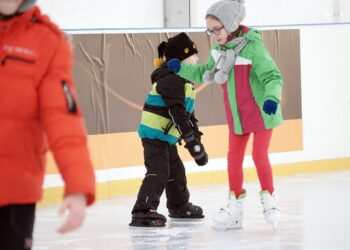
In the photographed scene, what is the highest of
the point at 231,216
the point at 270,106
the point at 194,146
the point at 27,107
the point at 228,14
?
the point at 27,107

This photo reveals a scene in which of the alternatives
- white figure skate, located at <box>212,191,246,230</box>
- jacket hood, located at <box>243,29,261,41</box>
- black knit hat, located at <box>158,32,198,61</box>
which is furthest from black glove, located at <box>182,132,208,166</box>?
jacket hood, located at <box>243,29,261,41</box>

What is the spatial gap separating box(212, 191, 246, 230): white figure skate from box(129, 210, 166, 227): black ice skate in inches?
12.9

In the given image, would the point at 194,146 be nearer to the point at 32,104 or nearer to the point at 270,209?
the point at 270,209

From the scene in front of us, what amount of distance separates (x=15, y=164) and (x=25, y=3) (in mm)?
367

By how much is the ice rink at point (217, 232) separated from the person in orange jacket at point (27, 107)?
2550 millimetres

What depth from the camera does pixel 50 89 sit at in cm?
212

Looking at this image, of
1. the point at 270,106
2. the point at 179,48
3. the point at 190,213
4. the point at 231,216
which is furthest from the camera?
the point at 190,213

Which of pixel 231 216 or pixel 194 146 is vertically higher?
pixel 194 146

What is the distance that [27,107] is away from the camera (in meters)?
2.15

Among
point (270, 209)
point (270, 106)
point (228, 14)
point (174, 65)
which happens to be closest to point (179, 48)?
point (174, 65)

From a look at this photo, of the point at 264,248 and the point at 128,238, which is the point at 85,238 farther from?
the point at 264,248

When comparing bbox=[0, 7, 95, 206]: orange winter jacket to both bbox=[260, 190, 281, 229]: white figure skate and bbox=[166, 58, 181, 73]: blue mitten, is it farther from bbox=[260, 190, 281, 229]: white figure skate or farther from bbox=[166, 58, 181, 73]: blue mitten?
bbox=[166, 58, 181, 73]: blue mitten

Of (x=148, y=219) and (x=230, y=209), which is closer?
(x=230, y=209)

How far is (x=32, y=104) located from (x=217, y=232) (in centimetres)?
317
